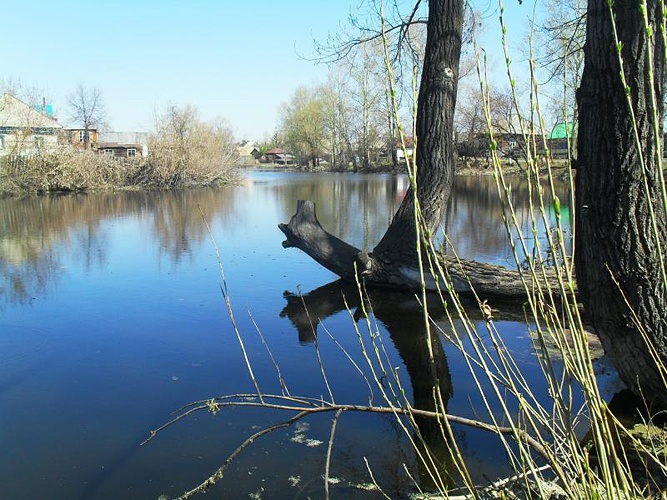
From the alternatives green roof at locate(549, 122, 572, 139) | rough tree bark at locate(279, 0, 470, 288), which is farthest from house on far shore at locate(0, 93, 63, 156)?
green roof at locate(549, 122, 572, 139)

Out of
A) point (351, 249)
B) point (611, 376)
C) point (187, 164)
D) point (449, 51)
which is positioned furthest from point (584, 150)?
point (187, 164)

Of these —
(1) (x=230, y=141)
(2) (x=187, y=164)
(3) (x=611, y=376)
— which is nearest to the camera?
(3) (x=611, y=376)

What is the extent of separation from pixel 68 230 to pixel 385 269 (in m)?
10.1

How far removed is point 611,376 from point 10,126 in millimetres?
30879

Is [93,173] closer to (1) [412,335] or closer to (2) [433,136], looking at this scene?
(2) [433,136]

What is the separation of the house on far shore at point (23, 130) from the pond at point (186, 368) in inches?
711

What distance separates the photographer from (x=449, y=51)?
27.0ft

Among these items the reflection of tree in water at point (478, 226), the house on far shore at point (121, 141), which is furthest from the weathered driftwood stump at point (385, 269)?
the house on far shore at point (121, 141)

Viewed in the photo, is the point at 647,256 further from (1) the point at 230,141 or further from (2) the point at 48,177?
(1) the point at 230,141

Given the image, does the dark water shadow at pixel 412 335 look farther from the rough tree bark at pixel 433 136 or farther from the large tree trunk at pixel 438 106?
the large tree trunk at pixel 438 106

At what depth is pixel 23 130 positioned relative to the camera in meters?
28.3

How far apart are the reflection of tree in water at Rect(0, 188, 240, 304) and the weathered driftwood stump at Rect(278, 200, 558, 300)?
7.28 feet

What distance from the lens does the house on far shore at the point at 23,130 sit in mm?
28188

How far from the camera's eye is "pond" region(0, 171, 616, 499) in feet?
12.7
